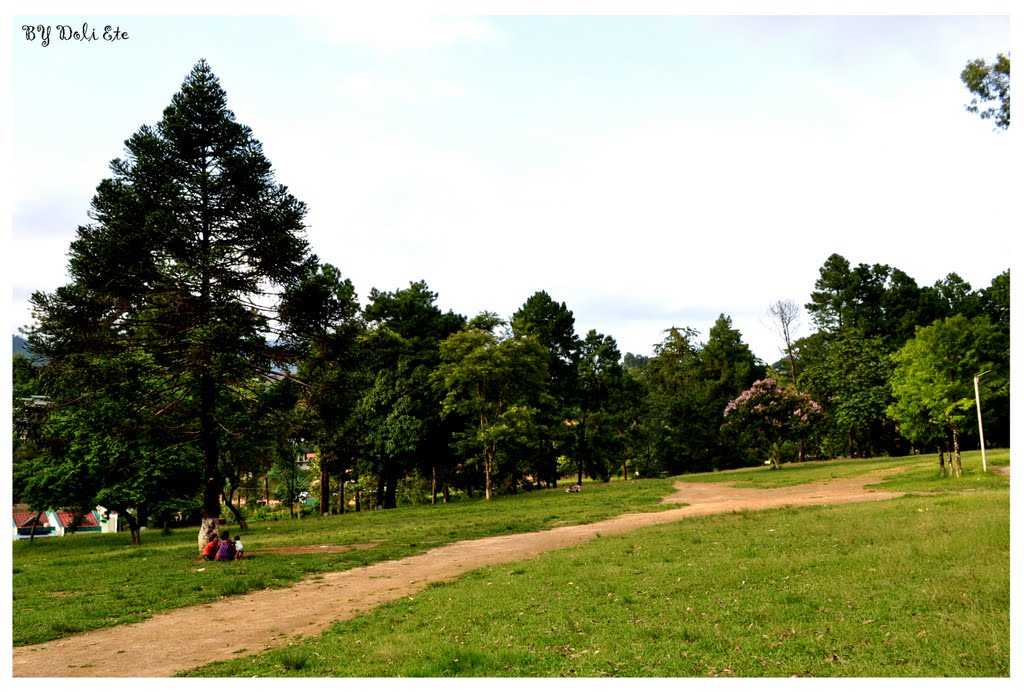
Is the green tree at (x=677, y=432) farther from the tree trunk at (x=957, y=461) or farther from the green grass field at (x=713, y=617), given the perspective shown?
the green grass field at (x=713, y=617)

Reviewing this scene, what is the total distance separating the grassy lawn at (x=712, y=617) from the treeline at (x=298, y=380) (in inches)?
501

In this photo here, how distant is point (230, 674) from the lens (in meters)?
8.73

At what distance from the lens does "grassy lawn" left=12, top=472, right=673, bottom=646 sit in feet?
43.9

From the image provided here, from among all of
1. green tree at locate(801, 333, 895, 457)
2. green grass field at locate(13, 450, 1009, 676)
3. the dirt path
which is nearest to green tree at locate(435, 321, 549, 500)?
the dirt path

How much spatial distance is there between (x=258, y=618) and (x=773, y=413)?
4878 centimetres

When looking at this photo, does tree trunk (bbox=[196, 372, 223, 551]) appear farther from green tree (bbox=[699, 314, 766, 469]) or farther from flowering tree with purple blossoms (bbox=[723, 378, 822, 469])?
green tree (bbox=[699, 314, 766, 469])

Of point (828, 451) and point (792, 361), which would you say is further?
point (792, 361)

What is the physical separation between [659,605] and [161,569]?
14370 millimetres

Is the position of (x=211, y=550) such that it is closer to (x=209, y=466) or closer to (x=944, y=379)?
(x=209, y=466)

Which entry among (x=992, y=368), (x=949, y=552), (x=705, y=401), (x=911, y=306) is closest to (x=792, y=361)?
(x=911, y=306)

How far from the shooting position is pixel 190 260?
2209cm

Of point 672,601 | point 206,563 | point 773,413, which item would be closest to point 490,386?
point 773,413

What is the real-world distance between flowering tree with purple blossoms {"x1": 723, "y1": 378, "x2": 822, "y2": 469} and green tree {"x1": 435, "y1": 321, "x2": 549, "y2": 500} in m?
17.7

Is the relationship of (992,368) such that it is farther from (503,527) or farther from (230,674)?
(230,674)
